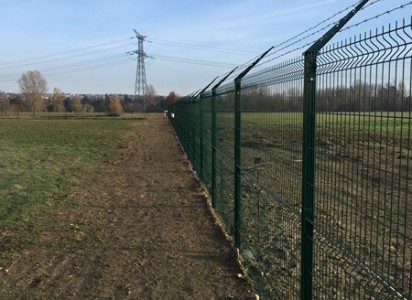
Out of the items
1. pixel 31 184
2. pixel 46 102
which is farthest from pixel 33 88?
pixel 31 184

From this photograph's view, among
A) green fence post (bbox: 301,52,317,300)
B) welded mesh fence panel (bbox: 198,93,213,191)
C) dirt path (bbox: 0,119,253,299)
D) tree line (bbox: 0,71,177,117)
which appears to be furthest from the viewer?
tree line (bbox: 0,71,177,117)

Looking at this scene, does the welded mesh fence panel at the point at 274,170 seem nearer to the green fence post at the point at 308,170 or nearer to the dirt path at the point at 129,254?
the green fence post at the point at 308,170

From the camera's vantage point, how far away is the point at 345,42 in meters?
2.76

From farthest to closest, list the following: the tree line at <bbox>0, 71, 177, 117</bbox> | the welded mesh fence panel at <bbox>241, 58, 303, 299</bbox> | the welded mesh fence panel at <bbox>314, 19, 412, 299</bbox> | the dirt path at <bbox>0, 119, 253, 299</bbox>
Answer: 1. the tree line at <bbox>0, 71, 177, 117</bbox>
2. the dirt path at <bbox>0, 119, 253, 299</bbox>
3. the welded mesh fence panel at <bbox>241, 58, 303, 299</bbox>
4. the welded mesh fence panel at <bbox>314, 19, 412, 299</bbox>

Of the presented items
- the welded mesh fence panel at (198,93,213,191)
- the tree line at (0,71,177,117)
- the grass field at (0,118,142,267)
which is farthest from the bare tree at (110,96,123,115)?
the welded mesh fence panel at (198,93,213,191)

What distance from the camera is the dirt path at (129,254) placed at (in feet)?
17.6

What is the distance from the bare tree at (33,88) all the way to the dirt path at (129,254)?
4205 inches

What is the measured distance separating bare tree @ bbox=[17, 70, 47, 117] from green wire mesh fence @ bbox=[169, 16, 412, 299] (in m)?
111

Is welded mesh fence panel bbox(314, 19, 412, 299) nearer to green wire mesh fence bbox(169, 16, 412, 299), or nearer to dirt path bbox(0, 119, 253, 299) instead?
green wire mesh fence bbox(169, 16, 412, 299)

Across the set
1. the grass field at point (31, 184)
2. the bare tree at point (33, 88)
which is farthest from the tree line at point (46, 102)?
the grass field at point (31, 184)

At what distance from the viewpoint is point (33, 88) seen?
114062 mm

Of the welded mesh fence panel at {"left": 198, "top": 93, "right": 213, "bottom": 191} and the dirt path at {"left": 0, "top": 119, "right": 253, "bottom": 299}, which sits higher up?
the welded mesh fence panel at {"left": 198, "top": 93, "right": 213, "bottom": 191}

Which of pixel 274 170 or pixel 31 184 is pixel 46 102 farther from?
pixel 274 170

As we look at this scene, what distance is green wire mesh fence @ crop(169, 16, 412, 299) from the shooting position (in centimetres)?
236
